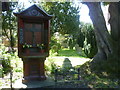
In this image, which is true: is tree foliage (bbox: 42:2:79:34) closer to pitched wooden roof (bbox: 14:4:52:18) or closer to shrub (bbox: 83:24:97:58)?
shrub (bbox: 83:24:97:58)

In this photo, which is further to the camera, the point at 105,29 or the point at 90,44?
the point at 90,44

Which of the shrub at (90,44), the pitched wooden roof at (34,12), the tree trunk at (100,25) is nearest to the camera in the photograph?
the pitched wooden roof at (34,12)

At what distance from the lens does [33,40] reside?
505cm

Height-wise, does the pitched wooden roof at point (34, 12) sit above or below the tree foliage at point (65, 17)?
below

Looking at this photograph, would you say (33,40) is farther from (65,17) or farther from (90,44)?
(65,17)

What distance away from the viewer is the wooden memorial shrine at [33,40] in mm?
4637

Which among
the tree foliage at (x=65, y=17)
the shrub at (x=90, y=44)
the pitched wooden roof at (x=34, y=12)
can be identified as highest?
the tree foliage at (x=65, y=17)

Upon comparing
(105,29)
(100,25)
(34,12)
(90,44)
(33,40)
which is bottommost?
(90,44)

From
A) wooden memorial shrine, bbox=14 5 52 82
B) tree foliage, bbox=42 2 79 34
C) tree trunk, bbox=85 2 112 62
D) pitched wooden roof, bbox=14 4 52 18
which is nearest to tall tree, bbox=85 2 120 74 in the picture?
tree trunk, bbox=85 2 112 62

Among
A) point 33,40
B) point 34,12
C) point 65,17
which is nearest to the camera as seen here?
point 34,12

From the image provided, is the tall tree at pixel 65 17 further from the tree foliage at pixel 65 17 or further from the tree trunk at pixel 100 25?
the tree trunk at pixel 100 25

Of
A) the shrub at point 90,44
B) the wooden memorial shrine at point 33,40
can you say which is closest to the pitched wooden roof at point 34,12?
the wooden memorial shrine at point 33,40

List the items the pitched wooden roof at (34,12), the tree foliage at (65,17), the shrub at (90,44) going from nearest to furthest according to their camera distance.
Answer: the pitched wooden roof at (34,12) → the shrub at (90,44) → the tree foliage at (65,17)

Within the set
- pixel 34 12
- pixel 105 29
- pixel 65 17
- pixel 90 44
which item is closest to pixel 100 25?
pixel 105 29
